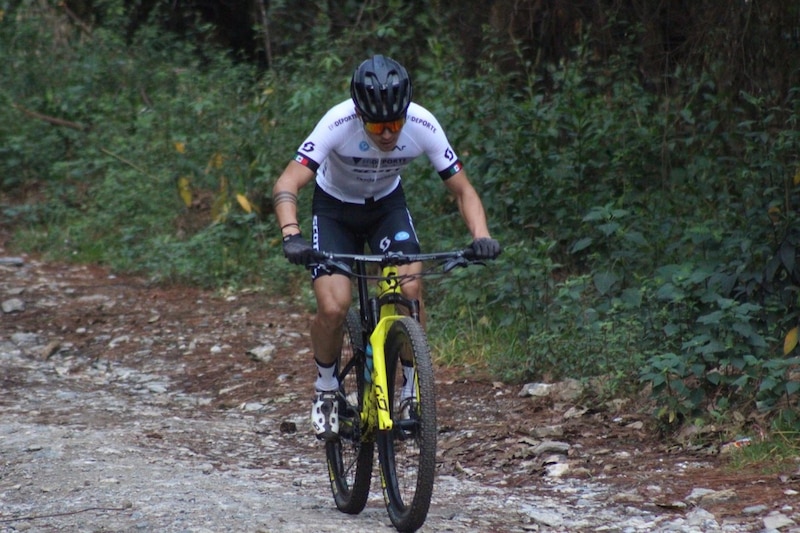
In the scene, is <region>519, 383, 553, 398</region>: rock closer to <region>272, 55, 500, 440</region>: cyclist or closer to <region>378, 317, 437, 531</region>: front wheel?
<region>272, 55, 500, 440</region>: cyclist

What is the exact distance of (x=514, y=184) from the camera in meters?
9.47

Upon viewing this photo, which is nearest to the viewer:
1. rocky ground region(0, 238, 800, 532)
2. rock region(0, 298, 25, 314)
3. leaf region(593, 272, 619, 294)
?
rocky ground region(0, 238, 800, 532)

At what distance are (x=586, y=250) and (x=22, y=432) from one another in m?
4.74

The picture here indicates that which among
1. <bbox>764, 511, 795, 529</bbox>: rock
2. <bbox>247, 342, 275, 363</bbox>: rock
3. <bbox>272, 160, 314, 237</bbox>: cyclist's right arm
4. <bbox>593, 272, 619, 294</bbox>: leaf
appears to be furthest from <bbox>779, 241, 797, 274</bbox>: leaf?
<bbox>247, 342, 275, 363</bbox>: rock

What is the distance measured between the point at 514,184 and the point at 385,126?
4215 millimetres

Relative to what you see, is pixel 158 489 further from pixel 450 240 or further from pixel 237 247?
pixel 237 247

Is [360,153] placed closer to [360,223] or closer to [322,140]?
[322,140]

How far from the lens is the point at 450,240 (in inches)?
385

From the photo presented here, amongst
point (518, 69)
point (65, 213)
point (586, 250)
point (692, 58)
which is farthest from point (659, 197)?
point (65, 213)

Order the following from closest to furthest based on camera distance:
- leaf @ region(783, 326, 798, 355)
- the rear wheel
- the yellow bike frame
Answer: the yellow bike frame < the rear wheel < leaf @ region(783, 326, 798, 355)

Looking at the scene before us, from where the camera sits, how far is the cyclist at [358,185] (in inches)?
209

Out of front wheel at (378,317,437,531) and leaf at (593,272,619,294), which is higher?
leaf at (593,272,619,294)

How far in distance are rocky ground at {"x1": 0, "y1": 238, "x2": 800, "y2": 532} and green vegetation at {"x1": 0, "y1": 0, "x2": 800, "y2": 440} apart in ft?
1.65

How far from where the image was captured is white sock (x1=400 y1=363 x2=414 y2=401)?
5000mm
